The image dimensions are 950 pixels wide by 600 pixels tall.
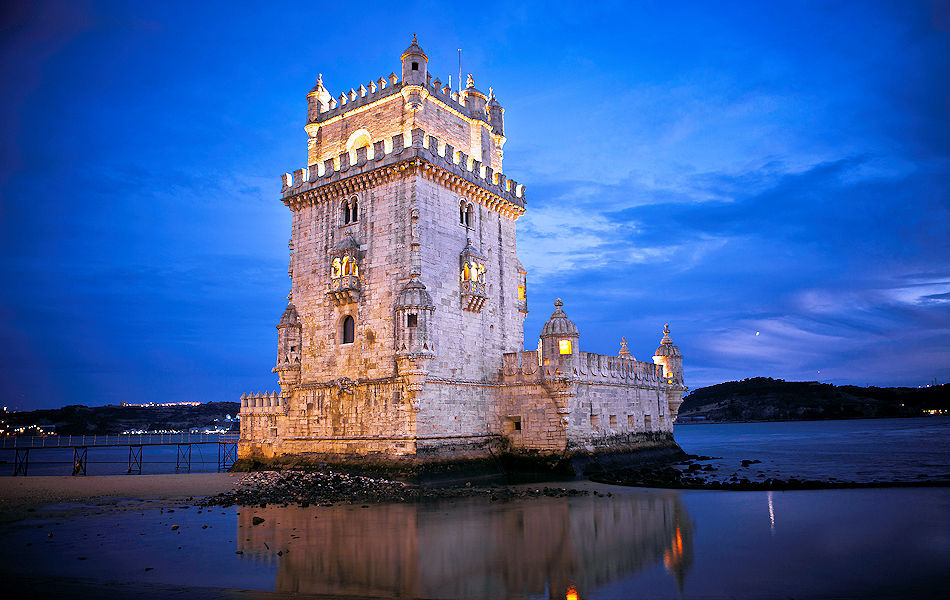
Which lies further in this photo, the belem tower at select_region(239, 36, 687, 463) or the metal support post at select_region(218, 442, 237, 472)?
the metal support post at select_region(218, 442, 237, 472)

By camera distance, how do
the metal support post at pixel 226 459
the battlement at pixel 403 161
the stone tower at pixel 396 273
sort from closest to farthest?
the stone tower at pixel 396 273 < the battlement at pixel 403 161 < the metal support post at pixel 226 459

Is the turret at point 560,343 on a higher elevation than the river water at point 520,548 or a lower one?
higher

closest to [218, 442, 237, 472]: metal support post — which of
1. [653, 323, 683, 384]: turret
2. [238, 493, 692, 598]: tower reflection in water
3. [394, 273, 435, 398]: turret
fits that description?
[394, 273, 435, 398]: turret

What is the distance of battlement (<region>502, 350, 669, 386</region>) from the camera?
28484 millimetres

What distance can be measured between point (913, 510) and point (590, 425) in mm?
14255

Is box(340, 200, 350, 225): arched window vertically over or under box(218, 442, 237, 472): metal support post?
over

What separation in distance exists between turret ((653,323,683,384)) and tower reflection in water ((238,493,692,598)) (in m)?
20.4

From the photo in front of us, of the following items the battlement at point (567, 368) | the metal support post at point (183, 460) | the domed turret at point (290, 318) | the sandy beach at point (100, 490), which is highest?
the domed turret at point (290, 318)

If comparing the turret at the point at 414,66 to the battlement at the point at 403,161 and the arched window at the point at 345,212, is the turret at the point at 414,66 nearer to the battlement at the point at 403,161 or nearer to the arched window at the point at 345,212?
the battlement at the point at 403,161

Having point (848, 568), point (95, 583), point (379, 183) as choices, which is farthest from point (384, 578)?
point (379, 183)

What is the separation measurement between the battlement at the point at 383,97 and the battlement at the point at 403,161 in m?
2.46

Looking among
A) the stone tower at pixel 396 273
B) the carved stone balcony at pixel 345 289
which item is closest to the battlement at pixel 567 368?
the stone tower at pixel 396 273

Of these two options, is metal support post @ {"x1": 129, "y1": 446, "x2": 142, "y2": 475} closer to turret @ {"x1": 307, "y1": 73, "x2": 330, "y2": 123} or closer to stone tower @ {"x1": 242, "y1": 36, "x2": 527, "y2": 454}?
stone tower @ {"x1": 242, "y1": 36, "x2": 527, "y2": 454}

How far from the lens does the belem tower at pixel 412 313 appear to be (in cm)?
2633
